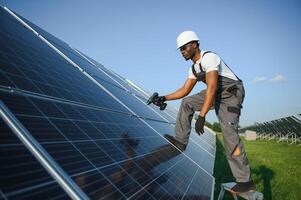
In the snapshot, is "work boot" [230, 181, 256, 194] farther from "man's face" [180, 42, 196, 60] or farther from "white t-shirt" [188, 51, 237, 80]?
"man's face" [180, 42, 196, 60]

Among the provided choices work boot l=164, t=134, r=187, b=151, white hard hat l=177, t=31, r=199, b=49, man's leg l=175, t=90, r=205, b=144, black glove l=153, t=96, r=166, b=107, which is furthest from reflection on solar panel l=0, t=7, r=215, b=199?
white hard hat l=177, t=31, r=199, b=49

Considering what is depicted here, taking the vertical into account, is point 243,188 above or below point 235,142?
below

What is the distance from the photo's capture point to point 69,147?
9.12 ft

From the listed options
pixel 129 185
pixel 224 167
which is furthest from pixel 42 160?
pixel 224 167

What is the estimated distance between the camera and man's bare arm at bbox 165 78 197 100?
630 centimetres

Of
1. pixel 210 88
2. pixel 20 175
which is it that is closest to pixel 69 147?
pixel 20 175

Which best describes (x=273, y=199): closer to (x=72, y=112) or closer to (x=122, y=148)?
(x=122, y=148)

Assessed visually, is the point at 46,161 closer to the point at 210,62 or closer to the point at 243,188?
the point at 243,188

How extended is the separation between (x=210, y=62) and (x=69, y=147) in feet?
9.97

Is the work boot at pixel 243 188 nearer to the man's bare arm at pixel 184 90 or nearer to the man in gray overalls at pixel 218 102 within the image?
the man in gray overalls at pixel 218 102

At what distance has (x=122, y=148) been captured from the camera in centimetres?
374

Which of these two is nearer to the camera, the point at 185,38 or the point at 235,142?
the point at 235,142

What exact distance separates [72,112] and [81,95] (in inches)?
49.9

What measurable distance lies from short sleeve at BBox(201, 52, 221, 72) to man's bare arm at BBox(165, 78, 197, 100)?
1170 millimetres
